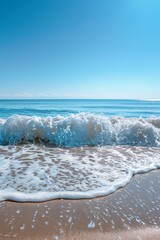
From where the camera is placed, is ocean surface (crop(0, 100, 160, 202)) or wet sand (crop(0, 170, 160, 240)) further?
ocean surface (crop(0, 100, 160, 202))

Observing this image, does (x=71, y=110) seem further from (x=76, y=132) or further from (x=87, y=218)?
(x=87, y=218)

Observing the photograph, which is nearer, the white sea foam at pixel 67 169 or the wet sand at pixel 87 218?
the wet sand at pixel 87 218

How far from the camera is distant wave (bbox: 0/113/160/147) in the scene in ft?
20.8

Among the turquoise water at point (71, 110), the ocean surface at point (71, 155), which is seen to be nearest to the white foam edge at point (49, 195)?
the ocean surface at point (71, 155)

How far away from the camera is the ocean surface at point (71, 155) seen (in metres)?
3.04

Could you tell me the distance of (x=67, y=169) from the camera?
12.6ft

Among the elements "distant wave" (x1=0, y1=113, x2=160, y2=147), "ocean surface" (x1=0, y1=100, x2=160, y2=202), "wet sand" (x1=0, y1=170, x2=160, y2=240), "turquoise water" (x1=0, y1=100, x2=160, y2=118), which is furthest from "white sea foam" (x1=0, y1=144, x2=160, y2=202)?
"turquoise water" (x1=0, y1=100, x2=160, y2=118)

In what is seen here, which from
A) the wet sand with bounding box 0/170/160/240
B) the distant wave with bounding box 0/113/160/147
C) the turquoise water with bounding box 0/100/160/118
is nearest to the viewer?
the wet sand with bounding box 0/170/160/240

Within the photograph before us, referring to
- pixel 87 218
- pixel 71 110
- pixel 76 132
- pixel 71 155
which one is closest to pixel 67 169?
pixel 71 155

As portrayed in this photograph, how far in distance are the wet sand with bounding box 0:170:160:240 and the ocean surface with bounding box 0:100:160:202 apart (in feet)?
0.70

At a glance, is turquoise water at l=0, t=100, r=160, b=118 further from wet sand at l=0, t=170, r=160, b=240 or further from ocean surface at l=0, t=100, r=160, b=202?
wet sand at l=0, t=170, r=160, b=240

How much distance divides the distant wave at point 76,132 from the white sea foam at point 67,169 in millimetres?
661

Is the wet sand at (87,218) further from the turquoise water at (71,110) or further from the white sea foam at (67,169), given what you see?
the turquoise water at (71,110)

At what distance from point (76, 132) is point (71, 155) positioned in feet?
5.93
